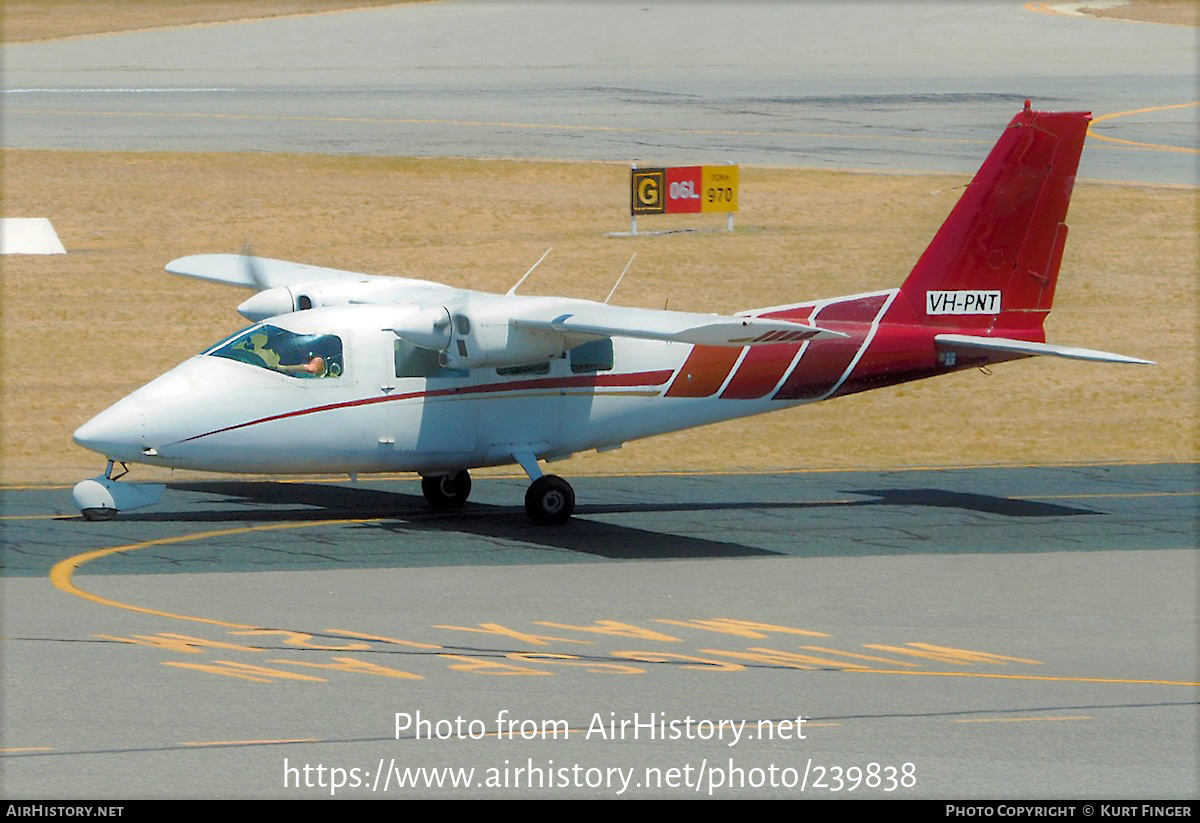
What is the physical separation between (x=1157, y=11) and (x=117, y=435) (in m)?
80.3

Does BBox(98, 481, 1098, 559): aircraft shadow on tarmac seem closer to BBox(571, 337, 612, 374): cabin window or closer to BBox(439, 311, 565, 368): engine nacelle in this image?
BBox(571, 337, 612, 374): cabin window

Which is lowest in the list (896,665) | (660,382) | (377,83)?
(896,665)

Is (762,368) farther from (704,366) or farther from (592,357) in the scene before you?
(592,357)

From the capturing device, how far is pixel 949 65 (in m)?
69.9

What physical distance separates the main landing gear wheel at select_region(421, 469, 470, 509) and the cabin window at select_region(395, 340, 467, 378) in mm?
2084

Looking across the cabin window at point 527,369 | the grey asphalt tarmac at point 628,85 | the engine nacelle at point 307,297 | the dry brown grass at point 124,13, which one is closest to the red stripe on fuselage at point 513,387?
the cabin window at point 527,369

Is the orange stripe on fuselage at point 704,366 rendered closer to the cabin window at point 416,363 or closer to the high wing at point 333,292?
the cabin window at point 416,363

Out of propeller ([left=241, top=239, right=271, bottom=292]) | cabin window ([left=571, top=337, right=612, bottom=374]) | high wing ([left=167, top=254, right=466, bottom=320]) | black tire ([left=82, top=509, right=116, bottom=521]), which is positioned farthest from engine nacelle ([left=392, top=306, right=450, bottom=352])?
propeller ([left=241, top=239, right=271, bottom=292])

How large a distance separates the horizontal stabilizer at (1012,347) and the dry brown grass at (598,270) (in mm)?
4707

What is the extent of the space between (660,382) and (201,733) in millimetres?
10426

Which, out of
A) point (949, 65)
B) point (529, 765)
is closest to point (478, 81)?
point (949, 65)

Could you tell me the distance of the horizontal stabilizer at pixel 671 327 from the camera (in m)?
18.8

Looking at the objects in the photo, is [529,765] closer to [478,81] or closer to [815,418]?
[815,418]

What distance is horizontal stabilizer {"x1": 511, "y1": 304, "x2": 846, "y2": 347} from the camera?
1877 centimetres
